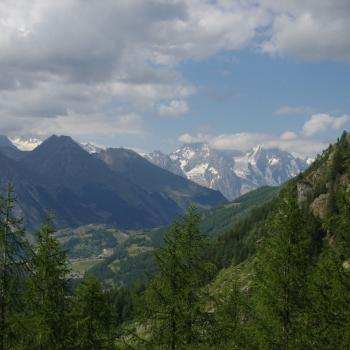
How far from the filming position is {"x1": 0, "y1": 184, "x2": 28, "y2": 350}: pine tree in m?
24.2

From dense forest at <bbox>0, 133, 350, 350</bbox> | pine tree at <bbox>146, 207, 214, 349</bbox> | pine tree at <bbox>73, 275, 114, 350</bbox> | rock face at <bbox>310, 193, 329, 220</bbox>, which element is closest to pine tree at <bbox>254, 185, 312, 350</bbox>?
dense forest at <bbox>0, 133, 350, 350</bbox>

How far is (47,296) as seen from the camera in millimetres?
27250

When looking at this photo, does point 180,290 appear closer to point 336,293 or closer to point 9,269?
point 336,293

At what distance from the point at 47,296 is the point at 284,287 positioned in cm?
1326

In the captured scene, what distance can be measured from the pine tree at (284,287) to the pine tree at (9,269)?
512 inches

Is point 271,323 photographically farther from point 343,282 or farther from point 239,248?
point 239,248

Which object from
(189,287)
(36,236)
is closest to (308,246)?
(189,287)

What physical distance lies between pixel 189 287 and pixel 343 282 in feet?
27.4

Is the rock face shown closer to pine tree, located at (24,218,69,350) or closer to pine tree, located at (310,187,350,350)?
pine tree, located at (310,187,350,350)

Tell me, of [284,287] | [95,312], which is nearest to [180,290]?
[284,287]

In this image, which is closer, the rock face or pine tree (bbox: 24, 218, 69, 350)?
pine tree (bbox: 24, 218, 69, 350)

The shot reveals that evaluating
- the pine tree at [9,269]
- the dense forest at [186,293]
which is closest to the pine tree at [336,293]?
the dense forest at [186,293]

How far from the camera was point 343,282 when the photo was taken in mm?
22516

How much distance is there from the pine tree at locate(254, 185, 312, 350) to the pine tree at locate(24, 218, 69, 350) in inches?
437
